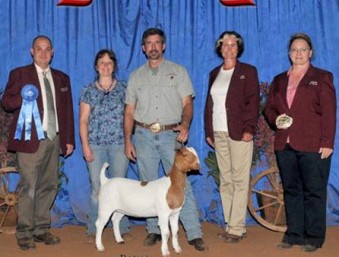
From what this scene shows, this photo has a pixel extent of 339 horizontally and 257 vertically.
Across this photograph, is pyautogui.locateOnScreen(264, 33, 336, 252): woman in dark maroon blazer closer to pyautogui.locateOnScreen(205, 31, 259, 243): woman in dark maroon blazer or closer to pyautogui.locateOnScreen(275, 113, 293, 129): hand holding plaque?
pyautogui.locateOnScreen(275, 113, 293, 129): hand holding plaque

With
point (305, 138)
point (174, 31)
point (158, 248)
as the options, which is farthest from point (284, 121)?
point (174, 31)

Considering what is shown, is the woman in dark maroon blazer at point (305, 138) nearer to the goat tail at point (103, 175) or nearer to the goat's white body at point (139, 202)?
the goat's white body at point (139, 202)

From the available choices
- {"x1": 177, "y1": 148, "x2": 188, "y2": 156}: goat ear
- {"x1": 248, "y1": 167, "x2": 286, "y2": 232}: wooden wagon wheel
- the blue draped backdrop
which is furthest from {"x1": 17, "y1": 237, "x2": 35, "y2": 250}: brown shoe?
{"x1": 248, "y1": 167, "x2": 286, "y2": 232}: wooden wagon wheel

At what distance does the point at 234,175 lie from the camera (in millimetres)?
5016

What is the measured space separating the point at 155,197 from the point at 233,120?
2.88ft

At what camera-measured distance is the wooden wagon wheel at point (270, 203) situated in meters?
5.57

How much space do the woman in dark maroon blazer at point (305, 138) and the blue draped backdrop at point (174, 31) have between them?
3.74 ft

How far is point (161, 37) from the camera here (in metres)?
4.83

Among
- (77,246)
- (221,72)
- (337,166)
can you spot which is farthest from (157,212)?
(337,166)

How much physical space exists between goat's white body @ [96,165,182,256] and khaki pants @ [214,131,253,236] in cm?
62

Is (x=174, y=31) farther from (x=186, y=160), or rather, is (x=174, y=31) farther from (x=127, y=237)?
(x=127, y=237)

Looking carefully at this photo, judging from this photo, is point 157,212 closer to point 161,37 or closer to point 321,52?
point 161,37

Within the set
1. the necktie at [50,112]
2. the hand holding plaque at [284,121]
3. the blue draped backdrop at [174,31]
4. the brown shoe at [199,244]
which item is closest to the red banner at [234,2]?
the blue draped backdrop at [174,31]

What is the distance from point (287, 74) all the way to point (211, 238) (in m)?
1.58
